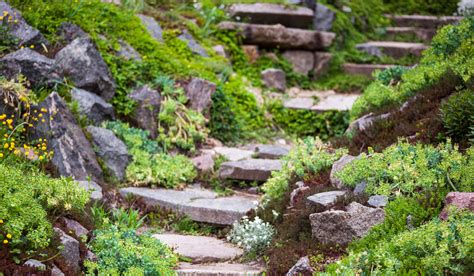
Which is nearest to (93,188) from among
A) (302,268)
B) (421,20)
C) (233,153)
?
(302,268)

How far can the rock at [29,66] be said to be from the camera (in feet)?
28.0

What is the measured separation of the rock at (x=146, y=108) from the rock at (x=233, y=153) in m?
0.96

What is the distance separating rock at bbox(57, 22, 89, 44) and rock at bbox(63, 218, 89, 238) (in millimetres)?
4299

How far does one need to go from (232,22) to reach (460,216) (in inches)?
366

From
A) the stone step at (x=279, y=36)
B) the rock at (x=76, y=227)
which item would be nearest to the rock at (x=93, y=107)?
the rock at (x=76, y=227)

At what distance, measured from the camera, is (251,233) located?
6.88 m

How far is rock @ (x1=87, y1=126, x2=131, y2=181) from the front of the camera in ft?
28.7

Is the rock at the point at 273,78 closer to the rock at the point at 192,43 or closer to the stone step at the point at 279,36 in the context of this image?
the stone step at the point at 279,36

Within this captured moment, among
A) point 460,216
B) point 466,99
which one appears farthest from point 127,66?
point 460,216

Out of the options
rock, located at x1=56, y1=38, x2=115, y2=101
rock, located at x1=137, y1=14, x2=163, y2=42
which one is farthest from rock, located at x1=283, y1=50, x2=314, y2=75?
rock, located at x1=56, y1=38, x2=115, y2=101

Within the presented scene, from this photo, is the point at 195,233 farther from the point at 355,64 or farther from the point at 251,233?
the point at 355,64

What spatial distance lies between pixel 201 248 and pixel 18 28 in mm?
4047

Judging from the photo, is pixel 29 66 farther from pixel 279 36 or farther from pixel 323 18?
pixel 323 18

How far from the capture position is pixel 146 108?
10047 millimetres
